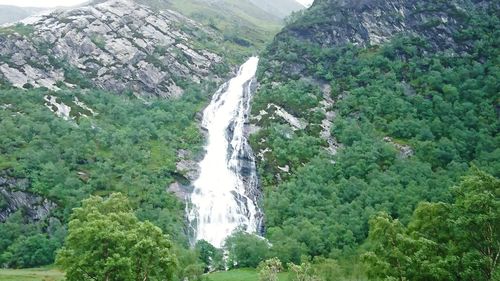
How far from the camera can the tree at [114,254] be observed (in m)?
30.4

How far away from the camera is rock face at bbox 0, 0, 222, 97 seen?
12256cm

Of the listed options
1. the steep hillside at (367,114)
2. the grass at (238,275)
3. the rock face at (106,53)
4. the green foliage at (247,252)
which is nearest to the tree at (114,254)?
the grass at (238,275)

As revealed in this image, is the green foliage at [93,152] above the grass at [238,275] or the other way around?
the other way around

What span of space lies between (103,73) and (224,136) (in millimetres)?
45281

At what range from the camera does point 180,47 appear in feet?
493

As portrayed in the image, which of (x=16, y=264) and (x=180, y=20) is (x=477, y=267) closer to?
(x=16, y=264)

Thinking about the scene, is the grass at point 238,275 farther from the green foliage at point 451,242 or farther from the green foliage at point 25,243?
the green foliage at point 25,243

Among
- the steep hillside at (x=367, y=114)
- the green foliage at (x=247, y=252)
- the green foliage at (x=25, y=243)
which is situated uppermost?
the steep hillside at (x=367, y=114)

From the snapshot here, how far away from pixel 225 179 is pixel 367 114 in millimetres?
38263

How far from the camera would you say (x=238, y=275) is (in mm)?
59250

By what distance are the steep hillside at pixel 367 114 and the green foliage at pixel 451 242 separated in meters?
30.0

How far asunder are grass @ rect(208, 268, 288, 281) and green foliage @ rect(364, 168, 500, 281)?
70.9 ft

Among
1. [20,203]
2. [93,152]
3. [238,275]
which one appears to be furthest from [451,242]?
[93,152]

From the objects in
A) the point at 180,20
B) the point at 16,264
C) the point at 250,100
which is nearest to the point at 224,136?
the point at 250,100
